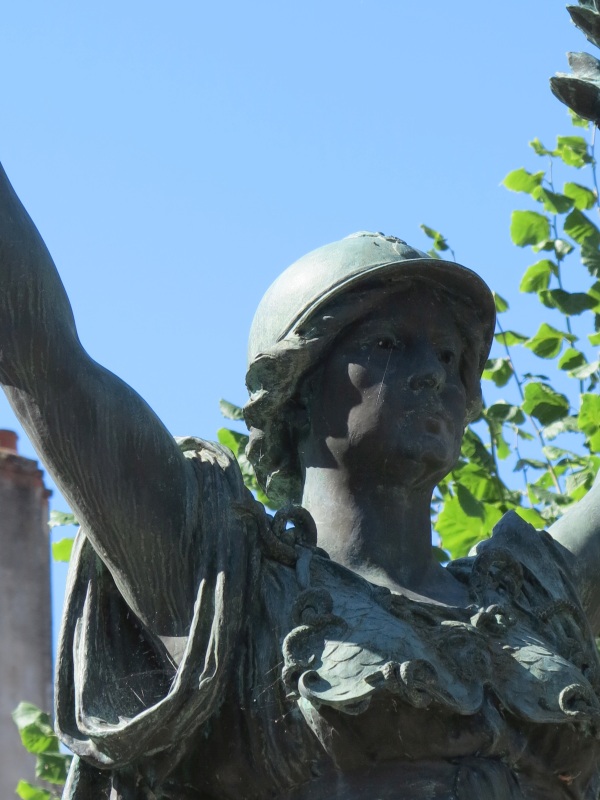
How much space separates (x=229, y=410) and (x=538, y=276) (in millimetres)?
2081

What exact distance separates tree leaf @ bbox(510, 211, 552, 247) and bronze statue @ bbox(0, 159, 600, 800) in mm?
7375

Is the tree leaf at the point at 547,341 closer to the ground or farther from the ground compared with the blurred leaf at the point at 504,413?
farther from the ground

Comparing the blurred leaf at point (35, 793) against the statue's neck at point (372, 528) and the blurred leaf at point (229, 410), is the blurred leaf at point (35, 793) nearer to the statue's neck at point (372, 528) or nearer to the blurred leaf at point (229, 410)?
the blurred leaf at point (229, 410)

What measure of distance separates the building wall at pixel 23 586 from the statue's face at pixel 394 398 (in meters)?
15.4

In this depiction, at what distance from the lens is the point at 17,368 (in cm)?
535

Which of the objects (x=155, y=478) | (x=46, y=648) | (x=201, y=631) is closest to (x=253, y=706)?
(x=201, y=631)

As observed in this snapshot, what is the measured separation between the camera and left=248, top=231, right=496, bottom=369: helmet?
599cm

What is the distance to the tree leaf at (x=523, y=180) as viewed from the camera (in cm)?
1349

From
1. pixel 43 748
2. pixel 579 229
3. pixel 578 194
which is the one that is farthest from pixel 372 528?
pixel 578 194

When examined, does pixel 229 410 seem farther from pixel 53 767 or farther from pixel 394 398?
pixel 394 398

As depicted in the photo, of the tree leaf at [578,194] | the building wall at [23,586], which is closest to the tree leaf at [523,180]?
the tree leaf at [578,194]

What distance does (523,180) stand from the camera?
13547 millimetres

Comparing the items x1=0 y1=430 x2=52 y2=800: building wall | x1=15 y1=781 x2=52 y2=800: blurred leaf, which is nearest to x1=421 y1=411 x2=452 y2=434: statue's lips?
x1=15 y1=781 x2=52 y2=800: blurred leaf

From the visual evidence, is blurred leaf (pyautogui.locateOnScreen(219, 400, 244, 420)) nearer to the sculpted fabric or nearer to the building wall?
the sculpted fabric
